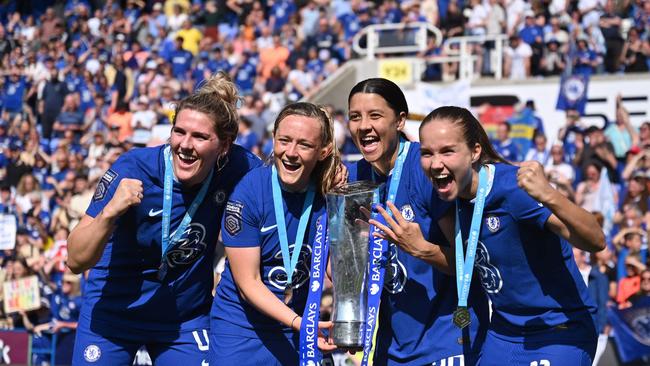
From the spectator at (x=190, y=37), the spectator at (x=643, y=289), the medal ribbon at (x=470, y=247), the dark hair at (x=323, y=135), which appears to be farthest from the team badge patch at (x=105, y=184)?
the spectator at (x=190, y=37)

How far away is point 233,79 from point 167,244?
13849 mm

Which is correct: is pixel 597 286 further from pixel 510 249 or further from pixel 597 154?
pixel 510 249

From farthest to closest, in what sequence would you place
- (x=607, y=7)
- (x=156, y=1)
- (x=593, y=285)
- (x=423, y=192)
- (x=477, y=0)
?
(x=156, y=1)
(x=477, y=0)
(x=607, y=7)
(x=593, y=285)
(x=423, y=192)

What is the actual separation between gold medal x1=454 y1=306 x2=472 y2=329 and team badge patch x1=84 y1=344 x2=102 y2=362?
191cm

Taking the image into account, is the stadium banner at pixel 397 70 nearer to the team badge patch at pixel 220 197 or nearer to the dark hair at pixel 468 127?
the team badge patch at pixel 220 197

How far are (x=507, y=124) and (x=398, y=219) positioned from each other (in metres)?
9.25

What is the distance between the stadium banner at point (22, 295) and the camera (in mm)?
Result: 13148

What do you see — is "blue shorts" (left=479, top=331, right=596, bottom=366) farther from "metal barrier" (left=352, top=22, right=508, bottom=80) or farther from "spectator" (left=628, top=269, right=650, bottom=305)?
"metal barrier" (left=352, top=22, right=508, bottom=80)

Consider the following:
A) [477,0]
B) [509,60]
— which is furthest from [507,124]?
[477,0]

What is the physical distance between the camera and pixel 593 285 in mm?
10320

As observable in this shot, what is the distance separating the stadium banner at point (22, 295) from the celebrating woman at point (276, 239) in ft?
26.9

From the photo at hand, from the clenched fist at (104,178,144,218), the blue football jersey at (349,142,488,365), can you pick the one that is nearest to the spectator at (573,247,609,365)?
the blue football jersey at (349,142,488,365)

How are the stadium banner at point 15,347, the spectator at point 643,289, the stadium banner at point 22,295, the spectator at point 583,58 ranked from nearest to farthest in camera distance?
the spectator at point 643,289 → the stadium banner at point 15,347 → the stadium banner at point 22,295 → the spectator at point 583,58

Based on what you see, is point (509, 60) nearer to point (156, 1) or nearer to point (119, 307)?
point (156, 1)
